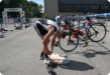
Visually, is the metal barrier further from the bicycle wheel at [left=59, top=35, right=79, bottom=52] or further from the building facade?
the building facade

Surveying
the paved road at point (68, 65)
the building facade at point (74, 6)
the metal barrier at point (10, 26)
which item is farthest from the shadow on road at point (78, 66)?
the building facade at point (74, 6)

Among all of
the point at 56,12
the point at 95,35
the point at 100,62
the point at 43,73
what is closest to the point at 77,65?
the point at 100,62

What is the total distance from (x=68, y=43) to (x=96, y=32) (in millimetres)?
1687

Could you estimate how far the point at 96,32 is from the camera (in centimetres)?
953

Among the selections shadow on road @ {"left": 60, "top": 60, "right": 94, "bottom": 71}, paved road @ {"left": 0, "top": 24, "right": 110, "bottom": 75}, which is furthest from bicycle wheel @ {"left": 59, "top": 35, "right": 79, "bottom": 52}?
shadow on road @ {"left": 60, "top": 60, "right": 94, "bottom": 71}

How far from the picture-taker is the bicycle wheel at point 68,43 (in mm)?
8109

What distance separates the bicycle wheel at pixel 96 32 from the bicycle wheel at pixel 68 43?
1026 mm

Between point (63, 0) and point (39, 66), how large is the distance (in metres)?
86.9

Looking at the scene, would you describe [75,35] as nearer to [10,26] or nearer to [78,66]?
[78,66]

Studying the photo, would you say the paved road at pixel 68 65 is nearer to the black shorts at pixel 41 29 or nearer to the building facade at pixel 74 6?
the black shorts at pixel 41 29

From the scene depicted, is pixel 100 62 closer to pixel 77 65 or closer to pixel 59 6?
pixel 77 65

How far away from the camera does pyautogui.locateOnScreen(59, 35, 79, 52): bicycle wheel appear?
319 inches

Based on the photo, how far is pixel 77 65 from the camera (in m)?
6.27

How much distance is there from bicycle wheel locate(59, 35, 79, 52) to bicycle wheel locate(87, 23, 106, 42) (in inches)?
40.4
